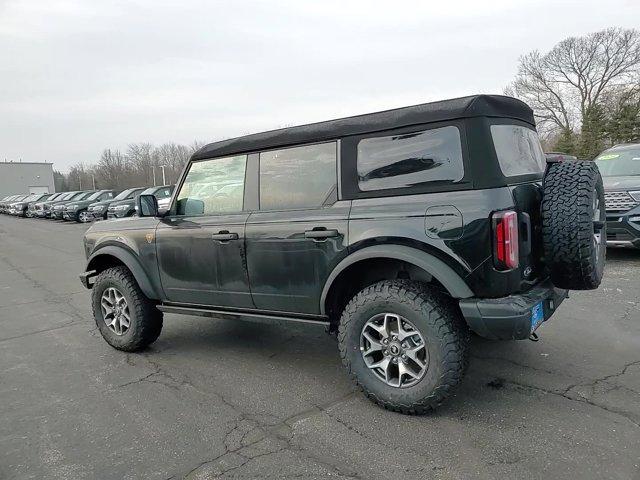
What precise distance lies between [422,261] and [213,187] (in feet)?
6.78

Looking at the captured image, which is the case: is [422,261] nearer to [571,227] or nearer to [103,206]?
[571,227]

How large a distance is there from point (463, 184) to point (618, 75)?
1684 inches

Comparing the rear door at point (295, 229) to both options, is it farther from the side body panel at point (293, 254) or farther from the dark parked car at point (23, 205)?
the dark parked car at point (23, 205)

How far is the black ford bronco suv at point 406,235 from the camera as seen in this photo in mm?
2840

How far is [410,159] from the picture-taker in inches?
123

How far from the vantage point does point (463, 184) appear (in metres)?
2.88

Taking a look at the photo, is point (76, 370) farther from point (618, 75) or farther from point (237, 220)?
point (618, 75)

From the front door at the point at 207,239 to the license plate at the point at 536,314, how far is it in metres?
2.07

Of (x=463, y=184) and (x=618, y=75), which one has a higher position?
(x=618, y=75)

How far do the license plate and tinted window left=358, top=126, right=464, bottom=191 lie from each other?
2.98 ft

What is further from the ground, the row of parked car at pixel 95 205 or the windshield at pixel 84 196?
the windshield at pixel 84 196

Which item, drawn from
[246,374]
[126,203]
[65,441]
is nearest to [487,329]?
[246,374]

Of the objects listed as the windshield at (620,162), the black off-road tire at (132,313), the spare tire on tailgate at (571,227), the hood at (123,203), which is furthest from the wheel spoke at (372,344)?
the hood at (123,203)

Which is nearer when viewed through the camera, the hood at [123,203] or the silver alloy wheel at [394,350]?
the silver alloy wheel at [394,350]
